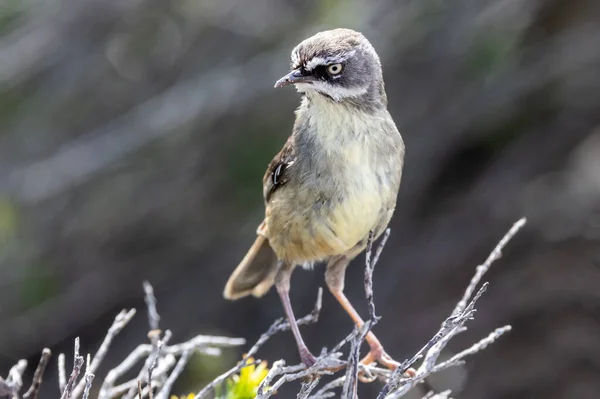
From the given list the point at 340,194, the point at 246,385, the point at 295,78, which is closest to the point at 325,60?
the point at 295,78

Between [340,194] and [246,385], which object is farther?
[340,194]

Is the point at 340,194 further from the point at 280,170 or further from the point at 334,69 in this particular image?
the point at 334,69

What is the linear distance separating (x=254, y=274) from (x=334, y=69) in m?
1.36

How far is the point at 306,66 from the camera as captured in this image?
13.9 ft

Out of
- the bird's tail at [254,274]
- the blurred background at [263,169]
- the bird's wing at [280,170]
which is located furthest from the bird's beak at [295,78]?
the blurred background at [263,169]

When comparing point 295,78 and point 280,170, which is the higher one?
point 295,78

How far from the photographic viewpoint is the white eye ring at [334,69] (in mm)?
4289

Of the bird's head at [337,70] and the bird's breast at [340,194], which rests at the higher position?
the bird's head at [337,70]

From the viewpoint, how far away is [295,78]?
4.19m

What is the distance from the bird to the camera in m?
4.29

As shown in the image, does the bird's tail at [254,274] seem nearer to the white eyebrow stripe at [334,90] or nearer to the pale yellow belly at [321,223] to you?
the pale yellow belly at [321,223]

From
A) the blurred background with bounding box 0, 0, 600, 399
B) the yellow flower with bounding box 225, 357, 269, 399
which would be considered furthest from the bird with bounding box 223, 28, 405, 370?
the blurred background with bounding box 0, 0, 600, 399

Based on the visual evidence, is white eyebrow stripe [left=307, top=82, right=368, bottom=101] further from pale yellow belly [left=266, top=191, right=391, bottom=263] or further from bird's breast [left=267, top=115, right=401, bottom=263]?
pale yellow belly [left=266, top=191, right=391, bottom=263]

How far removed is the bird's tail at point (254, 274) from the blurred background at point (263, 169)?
281 cm
